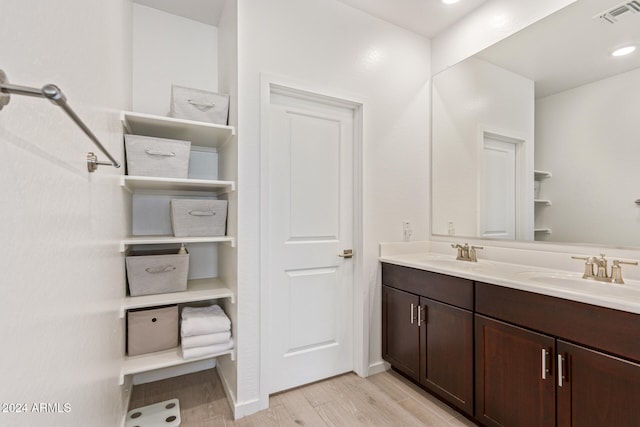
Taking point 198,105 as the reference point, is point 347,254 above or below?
below

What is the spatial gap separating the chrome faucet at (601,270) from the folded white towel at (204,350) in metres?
2.05

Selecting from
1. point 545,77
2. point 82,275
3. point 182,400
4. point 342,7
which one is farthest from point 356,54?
point 182,400

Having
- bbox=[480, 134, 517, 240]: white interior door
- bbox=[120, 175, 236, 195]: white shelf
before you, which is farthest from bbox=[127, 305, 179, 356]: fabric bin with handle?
bbox=[480, 134, 517, 240]: white interior door

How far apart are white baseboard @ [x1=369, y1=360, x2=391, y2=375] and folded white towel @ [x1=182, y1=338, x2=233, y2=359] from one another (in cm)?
111

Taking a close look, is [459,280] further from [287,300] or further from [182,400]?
[182,400]

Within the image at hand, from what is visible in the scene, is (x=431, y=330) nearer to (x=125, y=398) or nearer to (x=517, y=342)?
(x=517, y=342)

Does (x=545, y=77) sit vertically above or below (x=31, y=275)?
above

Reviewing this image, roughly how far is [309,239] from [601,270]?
1.65 m

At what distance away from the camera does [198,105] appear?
1849 mm

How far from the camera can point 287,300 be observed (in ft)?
6.79

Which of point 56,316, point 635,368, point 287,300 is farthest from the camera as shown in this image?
point 287,300

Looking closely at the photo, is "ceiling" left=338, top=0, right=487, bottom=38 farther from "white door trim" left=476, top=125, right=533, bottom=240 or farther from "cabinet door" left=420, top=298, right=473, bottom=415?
"cabinet door" left=420, top=298, right=473, bottom=415

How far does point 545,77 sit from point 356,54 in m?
1.25

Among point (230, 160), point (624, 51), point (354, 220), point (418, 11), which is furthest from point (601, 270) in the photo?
point (230, 160)
